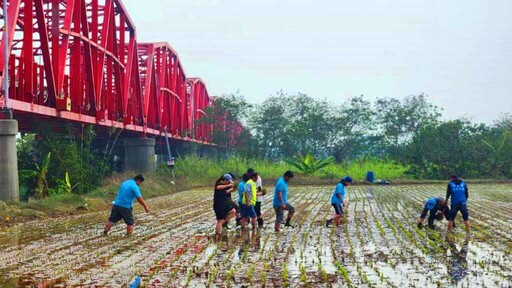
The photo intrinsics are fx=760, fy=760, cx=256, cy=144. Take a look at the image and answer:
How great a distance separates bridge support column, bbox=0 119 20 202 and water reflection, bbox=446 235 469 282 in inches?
478

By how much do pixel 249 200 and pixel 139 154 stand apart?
26.6 meters

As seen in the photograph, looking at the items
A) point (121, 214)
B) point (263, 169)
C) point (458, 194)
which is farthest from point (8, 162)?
point (263, 169)

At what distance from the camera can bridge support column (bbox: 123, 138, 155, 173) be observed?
4216 cm

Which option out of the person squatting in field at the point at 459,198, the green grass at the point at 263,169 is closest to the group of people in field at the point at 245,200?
the person squatting in field at the point at 459,198

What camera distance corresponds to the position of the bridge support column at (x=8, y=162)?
2062cm

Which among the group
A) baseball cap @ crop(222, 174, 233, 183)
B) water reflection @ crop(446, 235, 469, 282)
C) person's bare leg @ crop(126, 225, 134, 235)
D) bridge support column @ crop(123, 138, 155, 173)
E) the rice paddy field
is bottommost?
water reflection @ crop(446, 235, 469, 282)

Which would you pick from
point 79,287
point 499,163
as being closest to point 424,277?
point 79,287

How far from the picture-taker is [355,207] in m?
24.4

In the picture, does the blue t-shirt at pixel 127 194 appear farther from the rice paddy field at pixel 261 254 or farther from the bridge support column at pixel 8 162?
the bridge support column at pixel 8 162

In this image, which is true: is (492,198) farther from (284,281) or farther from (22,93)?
(284,281)

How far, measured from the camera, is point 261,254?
12.4 meters

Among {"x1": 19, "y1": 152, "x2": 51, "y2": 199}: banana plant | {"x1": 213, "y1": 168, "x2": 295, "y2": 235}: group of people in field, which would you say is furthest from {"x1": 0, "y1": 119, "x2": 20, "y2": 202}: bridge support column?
{"x1": 213, "y1": 168, "x2": 295, "y2": 235}: group of people in field

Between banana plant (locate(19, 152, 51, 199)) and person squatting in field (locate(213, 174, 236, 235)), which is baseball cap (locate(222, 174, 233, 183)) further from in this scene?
banana plant (locate(19, 152, 51, 199))

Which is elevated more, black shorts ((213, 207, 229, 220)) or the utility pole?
the utility pole
